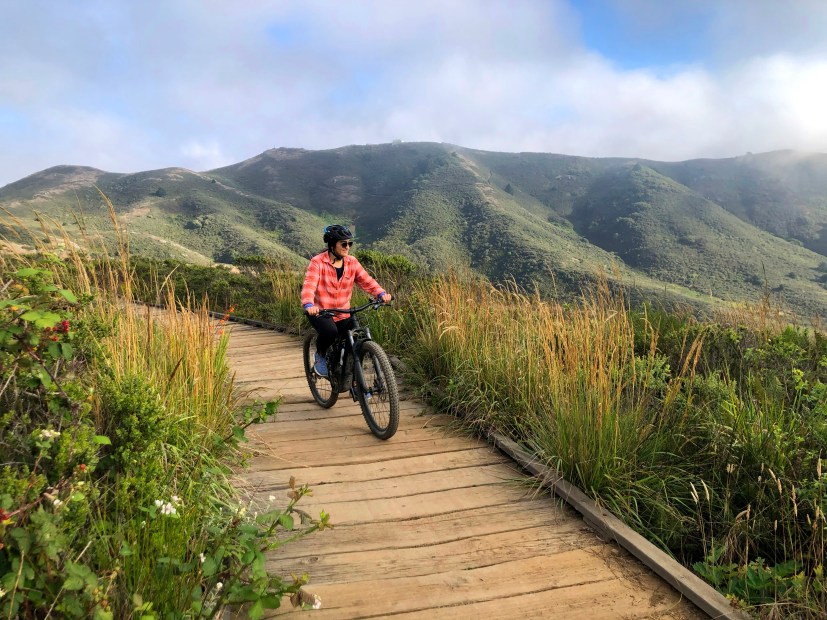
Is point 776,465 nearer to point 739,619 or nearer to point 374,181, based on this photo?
point 739,619

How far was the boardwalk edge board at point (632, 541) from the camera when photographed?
6.48ft

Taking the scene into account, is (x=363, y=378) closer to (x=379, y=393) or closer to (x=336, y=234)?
(x=379, y=393)

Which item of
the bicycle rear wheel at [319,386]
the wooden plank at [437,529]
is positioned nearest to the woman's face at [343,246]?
the bicycle rear wheel at [319,386]

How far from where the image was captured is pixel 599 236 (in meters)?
86.4

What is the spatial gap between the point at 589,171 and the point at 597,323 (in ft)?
434

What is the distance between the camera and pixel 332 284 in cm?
443

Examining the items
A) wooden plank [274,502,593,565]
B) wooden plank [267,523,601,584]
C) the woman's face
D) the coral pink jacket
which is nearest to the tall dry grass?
wooden plank [274,502,593,565]

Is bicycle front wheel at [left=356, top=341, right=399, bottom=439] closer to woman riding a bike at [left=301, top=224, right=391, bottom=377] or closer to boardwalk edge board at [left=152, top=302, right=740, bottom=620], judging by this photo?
woman riding a bike at [left=301, top=224, right=391, bottom=377]

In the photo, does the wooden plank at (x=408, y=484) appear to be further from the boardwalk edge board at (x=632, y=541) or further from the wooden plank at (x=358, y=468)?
the boardwalk edge board at (x=632, y=541)

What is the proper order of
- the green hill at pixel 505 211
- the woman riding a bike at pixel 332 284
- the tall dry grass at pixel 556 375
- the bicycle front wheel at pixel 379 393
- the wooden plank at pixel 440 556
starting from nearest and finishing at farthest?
the wooden plank at pixel 440 556 → the tall dry grass at pixel 556 375 → the bicycle front wheel at pixel 379 393 → the woman riding a bike at pixel 332 284 → the green hill at pixel 505 211

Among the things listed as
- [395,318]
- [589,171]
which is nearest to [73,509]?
[395,318]

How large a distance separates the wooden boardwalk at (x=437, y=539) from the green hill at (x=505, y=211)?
2549 cm

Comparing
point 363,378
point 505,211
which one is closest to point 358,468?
point 363,378

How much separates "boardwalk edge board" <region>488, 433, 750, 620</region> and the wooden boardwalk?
1.8 inches
